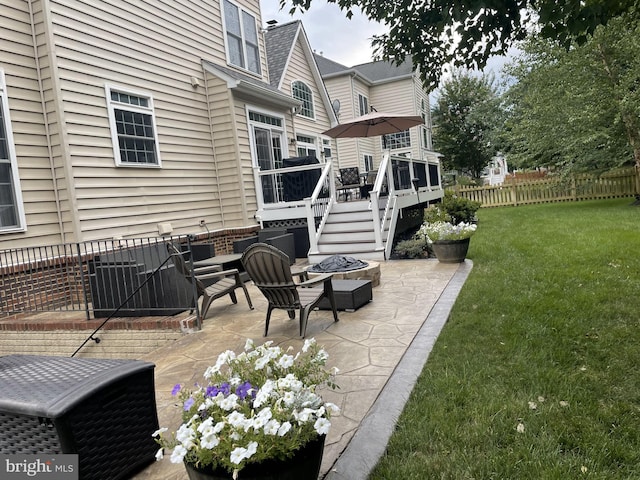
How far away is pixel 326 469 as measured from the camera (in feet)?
7.73

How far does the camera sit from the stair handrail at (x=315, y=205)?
31.1 ft

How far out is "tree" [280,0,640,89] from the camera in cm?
330

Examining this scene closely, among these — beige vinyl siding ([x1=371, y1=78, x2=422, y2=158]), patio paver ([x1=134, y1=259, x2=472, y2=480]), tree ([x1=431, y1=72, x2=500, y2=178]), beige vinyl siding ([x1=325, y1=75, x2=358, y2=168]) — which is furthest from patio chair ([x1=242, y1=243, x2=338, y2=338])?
tree ([x1=431, y1=72, x2=500, y2=178])

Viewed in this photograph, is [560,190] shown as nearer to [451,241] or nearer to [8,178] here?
[451,241]

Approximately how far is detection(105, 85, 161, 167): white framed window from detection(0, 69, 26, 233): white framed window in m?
1.59

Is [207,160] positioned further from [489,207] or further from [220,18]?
[489,207]

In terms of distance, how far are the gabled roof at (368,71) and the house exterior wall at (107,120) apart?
481 inches

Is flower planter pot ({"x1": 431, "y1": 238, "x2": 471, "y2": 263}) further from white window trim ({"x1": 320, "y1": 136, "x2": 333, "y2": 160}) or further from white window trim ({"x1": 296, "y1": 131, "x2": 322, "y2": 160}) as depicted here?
white window trim ({"x1": 320, "y1": 136, "x2": 333, "y2": 160})

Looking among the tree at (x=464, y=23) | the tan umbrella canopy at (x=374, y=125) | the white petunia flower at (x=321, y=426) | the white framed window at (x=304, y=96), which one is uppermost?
the white framed window at (x=304, y=96)

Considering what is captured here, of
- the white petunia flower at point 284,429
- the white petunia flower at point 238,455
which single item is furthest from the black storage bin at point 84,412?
the white petunia flower at point 284,429

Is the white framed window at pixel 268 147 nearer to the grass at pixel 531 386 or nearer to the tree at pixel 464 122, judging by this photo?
the grass at pixel 531 386

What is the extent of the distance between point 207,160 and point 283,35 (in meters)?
7.70

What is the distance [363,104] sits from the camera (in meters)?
23.9

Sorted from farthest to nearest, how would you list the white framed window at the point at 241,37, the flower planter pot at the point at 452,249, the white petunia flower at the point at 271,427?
the white framed window at the point at 241,37 → the flower planter pot at the point at 452,249 → the white petunia flower at the point at 271,427
